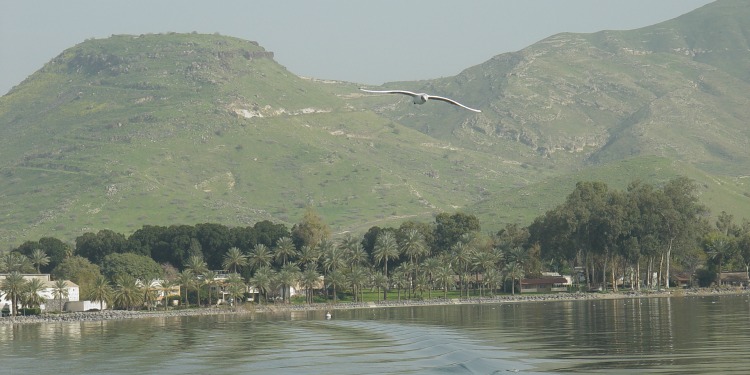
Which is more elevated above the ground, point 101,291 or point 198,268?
point 198,268

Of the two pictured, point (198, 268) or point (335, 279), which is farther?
point (198, 268)

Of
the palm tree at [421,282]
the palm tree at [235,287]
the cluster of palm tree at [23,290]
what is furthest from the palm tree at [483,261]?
the cluster of palm tree at [23,290]

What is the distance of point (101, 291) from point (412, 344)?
293 feet

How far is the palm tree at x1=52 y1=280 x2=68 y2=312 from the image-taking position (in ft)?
558

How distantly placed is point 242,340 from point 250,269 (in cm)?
9526

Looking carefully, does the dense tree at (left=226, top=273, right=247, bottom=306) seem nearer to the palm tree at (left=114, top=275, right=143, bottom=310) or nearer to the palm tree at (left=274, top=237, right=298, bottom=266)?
the palm tree at (left=114, top=275, right=143, bottom=310)

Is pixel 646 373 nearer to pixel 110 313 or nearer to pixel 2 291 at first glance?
pixel 110 313

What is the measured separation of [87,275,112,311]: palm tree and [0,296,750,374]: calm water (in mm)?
30975

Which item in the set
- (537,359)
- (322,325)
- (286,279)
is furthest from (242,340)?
(286,279)

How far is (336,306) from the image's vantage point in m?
174

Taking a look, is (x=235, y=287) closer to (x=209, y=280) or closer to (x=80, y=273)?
(x=209, y=280)

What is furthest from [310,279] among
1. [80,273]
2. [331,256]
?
[80,273]

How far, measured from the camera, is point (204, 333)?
115375 millimetres

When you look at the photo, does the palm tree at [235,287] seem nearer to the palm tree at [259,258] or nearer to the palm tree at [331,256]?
the palm tree at [259,258]
